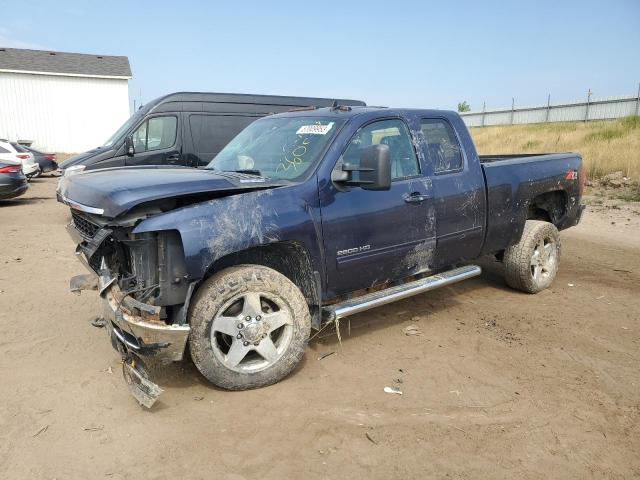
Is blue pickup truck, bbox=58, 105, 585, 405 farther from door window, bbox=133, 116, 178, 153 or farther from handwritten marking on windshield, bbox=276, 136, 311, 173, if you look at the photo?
door window, bbox=133, 116, 178, 153

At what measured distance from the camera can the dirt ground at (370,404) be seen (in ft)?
9.23

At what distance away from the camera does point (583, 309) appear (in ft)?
17.3

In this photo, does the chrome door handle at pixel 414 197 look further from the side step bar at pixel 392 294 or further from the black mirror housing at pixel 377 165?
the side step bar at pixel 392 294

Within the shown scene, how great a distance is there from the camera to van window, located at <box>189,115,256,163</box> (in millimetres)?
9781

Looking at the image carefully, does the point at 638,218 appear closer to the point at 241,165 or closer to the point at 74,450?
the point at 241,165

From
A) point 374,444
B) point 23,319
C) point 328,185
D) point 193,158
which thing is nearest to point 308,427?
point 374,444

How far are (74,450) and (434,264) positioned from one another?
314cm

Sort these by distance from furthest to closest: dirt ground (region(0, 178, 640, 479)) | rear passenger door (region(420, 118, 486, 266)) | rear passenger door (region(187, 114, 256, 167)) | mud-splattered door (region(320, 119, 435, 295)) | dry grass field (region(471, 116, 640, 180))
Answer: dry grass field (region(471, 116, 640, 180))
rear passenger door (region(187, 114, 256, 167))
rear passenger door (region(420, 118, 486, 266))
mud-splattered door (region(320, 119, 435, 295))
dirt ground (region(0, 178, 640, 479))

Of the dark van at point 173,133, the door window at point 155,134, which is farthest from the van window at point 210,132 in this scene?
the door window at point 155,134

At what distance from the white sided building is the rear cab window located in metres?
28.2

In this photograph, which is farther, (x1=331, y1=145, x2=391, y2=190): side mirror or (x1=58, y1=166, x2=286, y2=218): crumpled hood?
(x1=331, y1=145, x2=391, y2=190): side mirror

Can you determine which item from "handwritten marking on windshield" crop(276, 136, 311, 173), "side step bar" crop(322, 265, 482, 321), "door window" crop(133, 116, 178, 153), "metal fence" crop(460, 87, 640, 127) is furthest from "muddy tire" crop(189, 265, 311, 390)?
"metal fence" crop(460, 87, 640, 127)

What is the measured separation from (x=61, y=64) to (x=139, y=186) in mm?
30661

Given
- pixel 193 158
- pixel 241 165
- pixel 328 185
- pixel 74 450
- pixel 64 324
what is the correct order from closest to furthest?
1. pixel 74 450
2. pixel 328 185
3. pixel 241 165
4. pixel 64 324
5. pixel 193 158
